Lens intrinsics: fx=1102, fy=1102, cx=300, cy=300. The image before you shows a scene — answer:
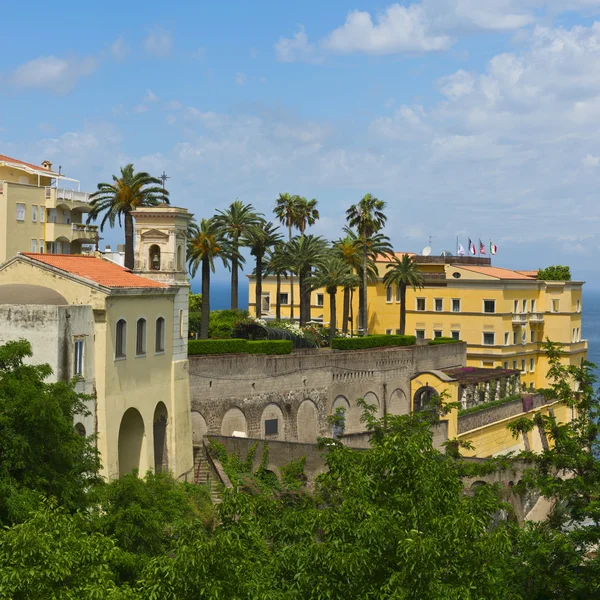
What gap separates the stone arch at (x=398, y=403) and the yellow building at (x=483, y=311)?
59.2 feet

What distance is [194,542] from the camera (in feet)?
65.5

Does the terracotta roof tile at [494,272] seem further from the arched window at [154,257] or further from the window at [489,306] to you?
the arched window at [154,257]

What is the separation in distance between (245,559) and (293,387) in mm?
39725

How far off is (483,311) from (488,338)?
7.13 feet

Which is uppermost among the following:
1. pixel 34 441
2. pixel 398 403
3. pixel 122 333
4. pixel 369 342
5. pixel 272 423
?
pixel 122 333

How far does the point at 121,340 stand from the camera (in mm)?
42781

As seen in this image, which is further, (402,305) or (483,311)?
(483,311)

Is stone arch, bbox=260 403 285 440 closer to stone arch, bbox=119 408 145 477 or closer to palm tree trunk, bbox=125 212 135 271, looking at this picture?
palm tree trunk, bbox=125 212 135 271

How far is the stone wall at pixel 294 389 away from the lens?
5466cm

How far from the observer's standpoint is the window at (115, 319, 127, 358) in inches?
1671

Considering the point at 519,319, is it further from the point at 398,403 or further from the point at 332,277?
the point at 398,403

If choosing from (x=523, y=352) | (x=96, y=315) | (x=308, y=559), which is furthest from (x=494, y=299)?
(x=308, y=559)

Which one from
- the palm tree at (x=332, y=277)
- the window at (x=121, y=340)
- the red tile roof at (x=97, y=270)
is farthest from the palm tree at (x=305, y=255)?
the window at (x=121, y=340)

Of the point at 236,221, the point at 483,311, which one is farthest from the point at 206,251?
the point at 483,311
